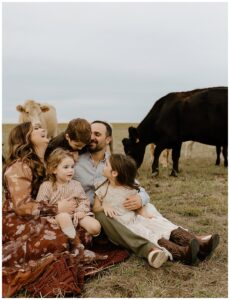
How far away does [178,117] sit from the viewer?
402 inches

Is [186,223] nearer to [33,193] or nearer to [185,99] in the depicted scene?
[33,193]

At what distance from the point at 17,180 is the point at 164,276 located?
1.38 meters

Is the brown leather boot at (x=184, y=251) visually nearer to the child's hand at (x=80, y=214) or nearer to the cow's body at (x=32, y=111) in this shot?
the child's hand at (x=80, y=214)

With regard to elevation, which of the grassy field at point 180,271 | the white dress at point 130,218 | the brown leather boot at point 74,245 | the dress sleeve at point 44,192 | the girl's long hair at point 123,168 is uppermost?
the girl's long hair at point 123,168

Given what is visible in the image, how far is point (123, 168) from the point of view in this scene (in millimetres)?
3959

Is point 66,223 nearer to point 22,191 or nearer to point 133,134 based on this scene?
point 22,191

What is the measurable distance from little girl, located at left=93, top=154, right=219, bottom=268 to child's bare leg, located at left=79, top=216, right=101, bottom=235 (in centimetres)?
16

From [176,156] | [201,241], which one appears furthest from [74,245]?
[176,156]

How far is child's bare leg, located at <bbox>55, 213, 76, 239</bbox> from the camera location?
357 centimetres

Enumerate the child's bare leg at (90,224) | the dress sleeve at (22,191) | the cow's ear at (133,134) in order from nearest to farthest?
the dress sleeve at (22,191) → the child's bare leg at (90,224) → the cow's ear at (133,134)

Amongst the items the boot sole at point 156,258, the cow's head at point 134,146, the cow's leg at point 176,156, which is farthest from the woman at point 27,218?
A: the cow's head at point 134,146

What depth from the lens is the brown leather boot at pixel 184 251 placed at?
369cm

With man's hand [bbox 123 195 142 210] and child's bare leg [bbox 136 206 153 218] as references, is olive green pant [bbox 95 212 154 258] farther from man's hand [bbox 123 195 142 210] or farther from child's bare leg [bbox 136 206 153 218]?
child's bare leg [bbox 136 206 153 218]

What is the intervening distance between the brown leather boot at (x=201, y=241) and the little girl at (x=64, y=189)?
682 mm
